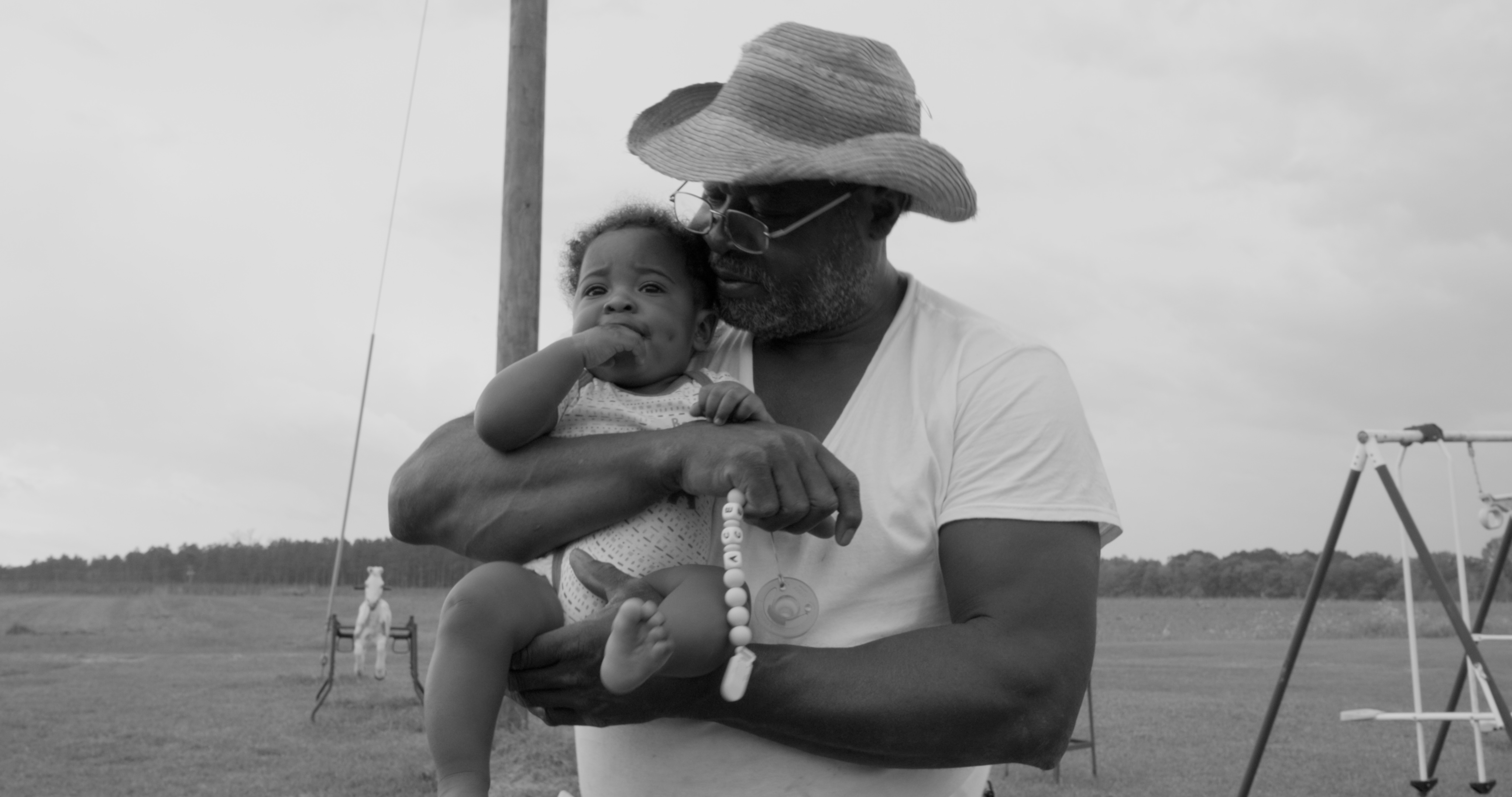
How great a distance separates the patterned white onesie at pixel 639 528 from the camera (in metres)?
2.04

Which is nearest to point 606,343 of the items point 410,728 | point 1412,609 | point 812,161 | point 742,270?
point 742,270

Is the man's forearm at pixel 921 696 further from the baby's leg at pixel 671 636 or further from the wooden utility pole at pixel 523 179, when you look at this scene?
the wooden utility pole at pixel 523 179

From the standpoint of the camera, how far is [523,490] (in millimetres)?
2078

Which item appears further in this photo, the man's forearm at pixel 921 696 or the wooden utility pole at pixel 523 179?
the wooden utility pole at pixel 523 179

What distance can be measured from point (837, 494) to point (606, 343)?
603 millimetres

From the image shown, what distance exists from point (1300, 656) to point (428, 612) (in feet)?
97.4

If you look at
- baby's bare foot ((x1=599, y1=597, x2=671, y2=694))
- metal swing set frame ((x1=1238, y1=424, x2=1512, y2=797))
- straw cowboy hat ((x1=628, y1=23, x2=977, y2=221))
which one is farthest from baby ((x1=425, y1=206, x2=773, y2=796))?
metal swing set frame ((x1=1238, y1=424, x2=1512, y2=797))

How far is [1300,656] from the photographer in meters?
23.4

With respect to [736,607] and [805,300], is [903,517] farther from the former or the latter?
[805,300]

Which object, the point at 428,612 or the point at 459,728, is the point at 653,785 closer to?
the point at 459,728

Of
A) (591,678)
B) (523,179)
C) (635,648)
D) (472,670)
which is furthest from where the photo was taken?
(523,179)

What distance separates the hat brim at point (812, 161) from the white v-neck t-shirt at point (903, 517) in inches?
13.6

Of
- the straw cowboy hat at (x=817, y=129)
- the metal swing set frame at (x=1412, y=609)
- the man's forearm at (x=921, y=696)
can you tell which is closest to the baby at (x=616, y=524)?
the man's forearm at (x=921, y=696)

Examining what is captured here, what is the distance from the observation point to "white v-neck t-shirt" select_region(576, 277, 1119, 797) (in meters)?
1.93
